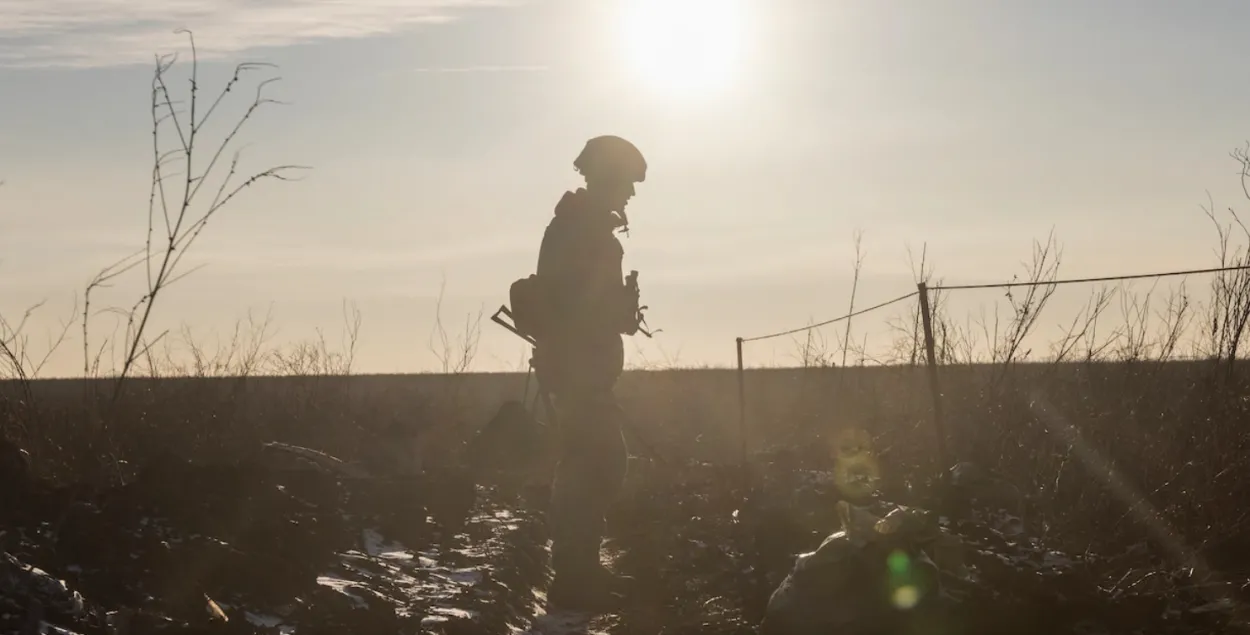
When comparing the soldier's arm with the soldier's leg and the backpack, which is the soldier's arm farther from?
the soldier's leg

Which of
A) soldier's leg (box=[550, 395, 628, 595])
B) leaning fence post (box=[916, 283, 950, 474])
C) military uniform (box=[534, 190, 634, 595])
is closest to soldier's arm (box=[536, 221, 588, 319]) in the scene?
military uniform (box=[534, 190, 634, 595])

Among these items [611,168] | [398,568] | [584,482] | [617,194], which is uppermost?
[611,168]

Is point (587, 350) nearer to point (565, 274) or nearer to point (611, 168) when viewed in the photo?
point (565, 274)

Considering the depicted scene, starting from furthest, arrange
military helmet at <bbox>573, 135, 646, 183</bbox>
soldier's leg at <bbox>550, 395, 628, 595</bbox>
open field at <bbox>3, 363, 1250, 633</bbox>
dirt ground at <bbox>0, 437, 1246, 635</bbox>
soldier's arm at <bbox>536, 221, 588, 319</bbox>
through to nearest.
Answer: military helmet at <bbox>573, 135, 646, 183</bbox> → soldier's arm at <bbox>536, 221, 588, 319</bbox> → soldier's leg at <bbox>550, 395, 628, 595</bbox> → open field at <bbox>3, 363, 1250, 633</bbox> → dirt ground at <bbox>0, 437, 1246, 635</bbox>

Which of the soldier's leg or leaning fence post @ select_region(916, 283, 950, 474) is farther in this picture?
leaning fence post @ select_region(916, 283, 950, 474)

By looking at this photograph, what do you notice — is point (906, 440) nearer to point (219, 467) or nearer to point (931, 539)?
point (931, 539)

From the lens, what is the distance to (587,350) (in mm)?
6906

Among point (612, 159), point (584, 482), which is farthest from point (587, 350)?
point (612, 159)

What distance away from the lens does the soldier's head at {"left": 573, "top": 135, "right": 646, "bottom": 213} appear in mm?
7098

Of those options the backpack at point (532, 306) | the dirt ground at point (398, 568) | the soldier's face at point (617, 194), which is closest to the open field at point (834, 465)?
the dirt ground at point (398, 568)

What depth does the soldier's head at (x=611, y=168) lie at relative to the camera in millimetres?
7098

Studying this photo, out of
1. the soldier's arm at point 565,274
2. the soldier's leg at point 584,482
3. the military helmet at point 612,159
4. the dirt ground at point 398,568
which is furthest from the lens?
the military helmet at point 612,159

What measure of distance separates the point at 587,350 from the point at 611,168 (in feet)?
3.63

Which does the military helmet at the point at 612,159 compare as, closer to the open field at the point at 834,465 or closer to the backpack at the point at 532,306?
the backpack at the point at 532,306
